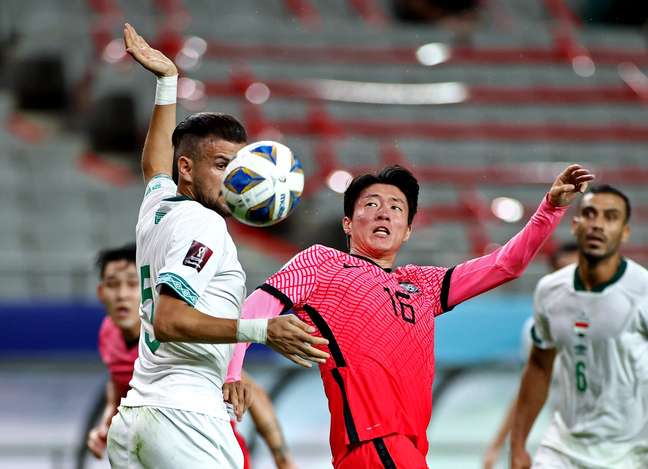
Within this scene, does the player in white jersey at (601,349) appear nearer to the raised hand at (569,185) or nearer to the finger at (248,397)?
the raised hand at (569,185)

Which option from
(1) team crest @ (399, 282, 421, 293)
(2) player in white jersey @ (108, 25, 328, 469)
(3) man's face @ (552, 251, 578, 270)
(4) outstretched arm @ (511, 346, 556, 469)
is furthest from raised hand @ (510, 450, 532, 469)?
(2) player in white jersey @ (108, 25, 328, 469)

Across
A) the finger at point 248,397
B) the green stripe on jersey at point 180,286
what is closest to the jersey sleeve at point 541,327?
the finger at point 248,397

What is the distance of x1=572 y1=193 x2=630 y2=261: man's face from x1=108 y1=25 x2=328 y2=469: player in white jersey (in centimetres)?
251

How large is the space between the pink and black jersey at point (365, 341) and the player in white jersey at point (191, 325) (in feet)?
1.71

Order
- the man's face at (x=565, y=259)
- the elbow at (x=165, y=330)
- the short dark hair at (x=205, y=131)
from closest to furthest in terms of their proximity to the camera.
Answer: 1. the elbow at (x=165, y=330)
2. the short dark hair at (x=205, y=131)
3. the man's face at (x=565, y=259)

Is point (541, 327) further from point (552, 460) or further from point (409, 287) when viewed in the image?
point (409, 287)

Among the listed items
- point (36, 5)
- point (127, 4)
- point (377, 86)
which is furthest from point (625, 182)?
point (36, 5)

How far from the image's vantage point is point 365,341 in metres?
4.96

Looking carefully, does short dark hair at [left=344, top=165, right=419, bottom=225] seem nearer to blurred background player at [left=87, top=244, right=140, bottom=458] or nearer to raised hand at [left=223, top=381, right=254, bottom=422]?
raised hand at [left=223, top=381, right=254, bottom=422]

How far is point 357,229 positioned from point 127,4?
411 inches

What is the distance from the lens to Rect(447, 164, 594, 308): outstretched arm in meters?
5.10

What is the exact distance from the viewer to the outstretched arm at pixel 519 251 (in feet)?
16.7

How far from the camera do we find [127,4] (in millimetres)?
15078

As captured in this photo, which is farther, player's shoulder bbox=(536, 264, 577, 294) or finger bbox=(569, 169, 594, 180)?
player's shoulder bbox=(536, 264, 577, 294)
